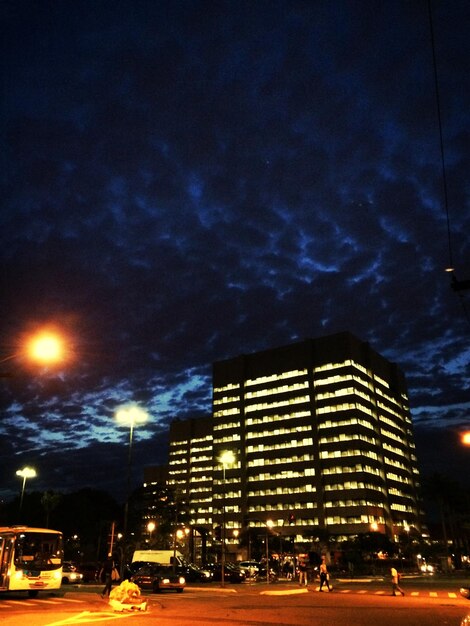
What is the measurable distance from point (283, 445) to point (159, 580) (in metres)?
114

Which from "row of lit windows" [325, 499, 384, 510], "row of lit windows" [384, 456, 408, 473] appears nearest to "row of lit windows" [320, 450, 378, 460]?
"row of lit windows" [384, 456, 408, 473]

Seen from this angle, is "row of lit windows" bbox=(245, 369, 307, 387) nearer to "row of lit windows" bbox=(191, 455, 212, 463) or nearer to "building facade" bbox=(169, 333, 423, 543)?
"building facade" bbox=(169, 333, 423, 543)

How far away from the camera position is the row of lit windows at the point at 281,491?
132800 mm

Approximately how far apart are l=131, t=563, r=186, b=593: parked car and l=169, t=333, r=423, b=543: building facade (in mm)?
90786

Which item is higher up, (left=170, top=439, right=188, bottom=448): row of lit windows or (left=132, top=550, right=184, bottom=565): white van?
(left=170, top=439, right=188, bottom=448): row of lit windows

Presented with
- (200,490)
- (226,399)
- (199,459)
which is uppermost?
(226,399)

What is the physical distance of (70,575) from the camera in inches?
1655

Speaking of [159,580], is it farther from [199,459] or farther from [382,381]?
[199,459]

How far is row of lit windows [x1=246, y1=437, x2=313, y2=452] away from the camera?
138 meters

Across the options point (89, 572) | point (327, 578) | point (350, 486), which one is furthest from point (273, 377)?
point (327, 578)

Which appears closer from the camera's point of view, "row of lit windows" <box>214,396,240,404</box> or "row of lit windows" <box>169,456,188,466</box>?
"row of lit windows" <box>214,396,240,404</box>

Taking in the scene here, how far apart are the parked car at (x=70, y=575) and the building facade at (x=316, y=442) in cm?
8063

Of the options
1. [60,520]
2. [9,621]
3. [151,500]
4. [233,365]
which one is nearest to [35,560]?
[9,621]

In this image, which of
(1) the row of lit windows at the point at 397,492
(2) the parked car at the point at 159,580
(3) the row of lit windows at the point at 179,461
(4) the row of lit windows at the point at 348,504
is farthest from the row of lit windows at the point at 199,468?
(2) the parked car at the point at 159,580
